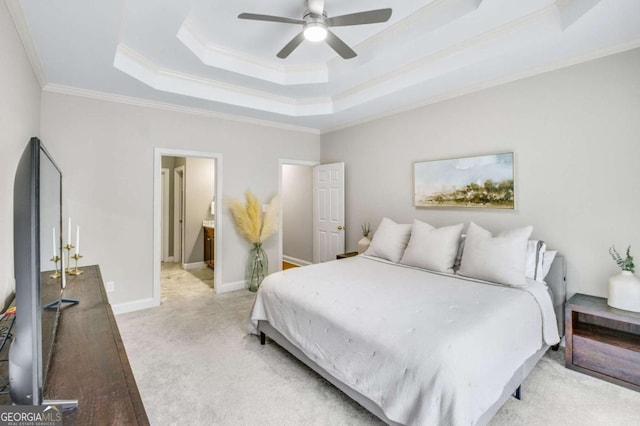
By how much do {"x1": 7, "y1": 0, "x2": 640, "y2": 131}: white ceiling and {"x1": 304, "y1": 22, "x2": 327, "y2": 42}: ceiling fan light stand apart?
32 cm

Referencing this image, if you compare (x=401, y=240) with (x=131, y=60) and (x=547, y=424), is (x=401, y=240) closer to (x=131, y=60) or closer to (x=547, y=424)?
(x=547, y=424)

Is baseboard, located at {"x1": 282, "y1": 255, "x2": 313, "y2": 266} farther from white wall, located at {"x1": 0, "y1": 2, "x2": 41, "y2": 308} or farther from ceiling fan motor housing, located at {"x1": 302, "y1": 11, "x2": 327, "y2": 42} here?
white wall, located at {"x1": 0, "y1": 2, "x2": 41, "y2": 308}

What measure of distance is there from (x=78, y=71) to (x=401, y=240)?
371 cm

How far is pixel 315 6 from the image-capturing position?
→ 2197 millimetres

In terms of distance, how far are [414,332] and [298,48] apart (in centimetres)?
281

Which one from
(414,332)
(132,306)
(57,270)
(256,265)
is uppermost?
(57,270)

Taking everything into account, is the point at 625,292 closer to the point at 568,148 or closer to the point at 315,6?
the point at 568,148

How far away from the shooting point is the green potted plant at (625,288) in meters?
2.25

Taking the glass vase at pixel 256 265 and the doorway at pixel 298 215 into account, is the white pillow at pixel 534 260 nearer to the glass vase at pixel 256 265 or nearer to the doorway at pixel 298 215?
the glass vase at pixel 256 265

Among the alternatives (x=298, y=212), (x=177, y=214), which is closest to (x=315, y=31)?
(x=298, y=212)

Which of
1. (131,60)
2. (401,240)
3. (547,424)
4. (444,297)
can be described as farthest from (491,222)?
(131,60)

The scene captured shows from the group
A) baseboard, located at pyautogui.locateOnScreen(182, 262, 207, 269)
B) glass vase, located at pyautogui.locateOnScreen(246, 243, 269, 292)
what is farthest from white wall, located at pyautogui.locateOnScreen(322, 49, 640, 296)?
baseboard, located at pyautogui.locateOnScreen(182, 262, 207, 269)

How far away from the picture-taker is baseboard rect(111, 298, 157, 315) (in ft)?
11.9

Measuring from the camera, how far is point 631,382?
216cm
